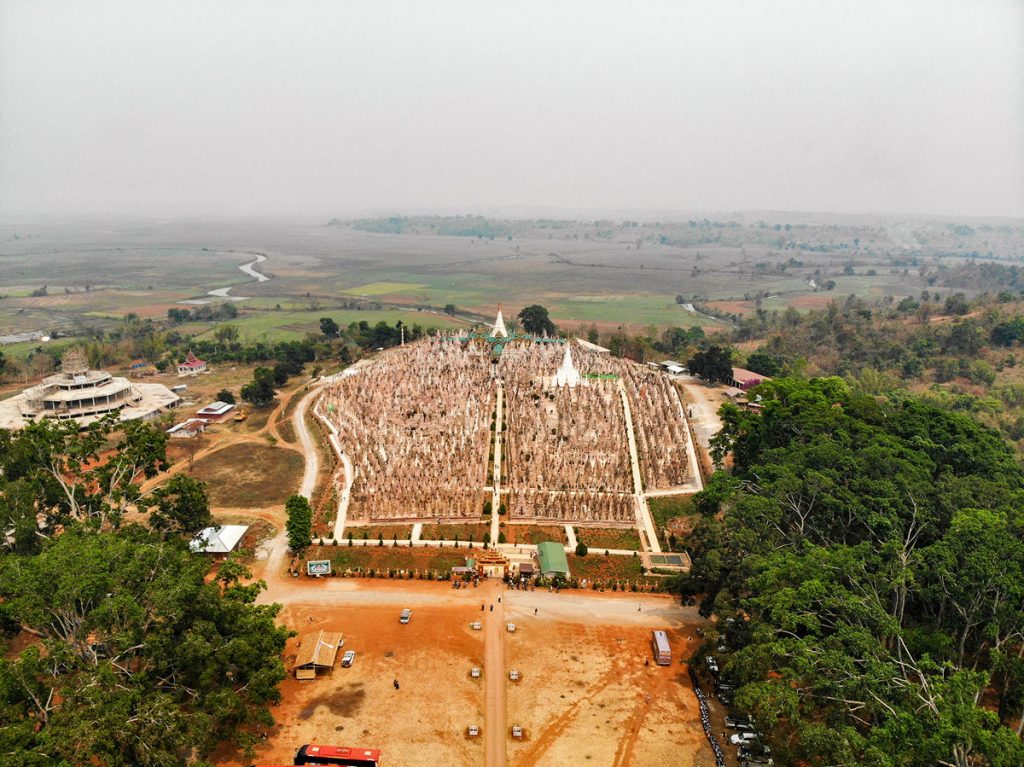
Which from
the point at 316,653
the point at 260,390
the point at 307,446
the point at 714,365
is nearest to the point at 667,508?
the point at 316,653

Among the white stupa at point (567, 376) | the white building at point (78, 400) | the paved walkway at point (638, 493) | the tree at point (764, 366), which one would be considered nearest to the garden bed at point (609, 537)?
the paved walkway at point (638, 493)

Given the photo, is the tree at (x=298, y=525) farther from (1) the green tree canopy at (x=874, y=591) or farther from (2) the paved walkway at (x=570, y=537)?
(1) the green tree canopy at (x=874, y=591)

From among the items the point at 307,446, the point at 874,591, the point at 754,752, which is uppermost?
the point at 874,591

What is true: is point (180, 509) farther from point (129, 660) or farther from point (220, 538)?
point (129, 660)

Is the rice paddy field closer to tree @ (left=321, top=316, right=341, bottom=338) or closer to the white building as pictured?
tree @ (left=321, top=316, right=341, bottom=338)

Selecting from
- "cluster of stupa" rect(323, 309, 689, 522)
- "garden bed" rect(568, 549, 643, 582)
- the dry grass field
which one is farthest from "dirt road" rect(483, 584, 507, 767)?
the dry grass field
